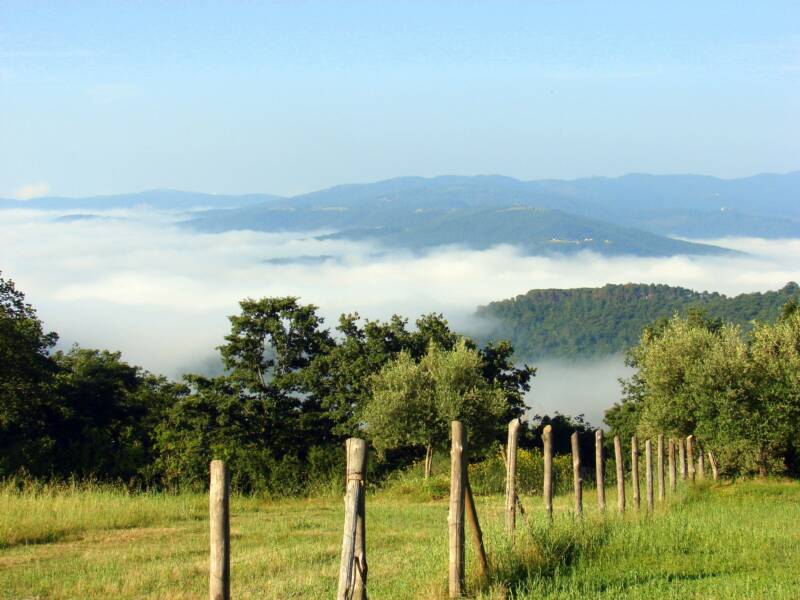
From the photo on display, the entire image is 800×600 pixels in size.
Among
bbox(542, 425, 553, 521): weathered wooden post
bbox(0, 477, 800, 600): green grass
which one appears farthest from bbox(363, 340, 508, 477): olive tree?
bbox(542, 425, 553, 521): weathered wooden post

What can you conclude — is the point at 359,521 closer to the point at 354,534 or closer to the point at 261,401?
the point at 354,534

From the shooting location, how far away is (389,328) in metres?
49.3

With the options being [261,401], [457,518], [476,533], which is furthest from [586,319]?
[457,518]

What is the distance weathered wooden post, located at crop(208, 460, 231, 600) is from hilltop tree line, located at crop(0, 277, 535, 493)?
25.5m

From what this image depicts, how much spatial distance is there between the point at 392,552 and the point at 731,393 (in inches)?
794

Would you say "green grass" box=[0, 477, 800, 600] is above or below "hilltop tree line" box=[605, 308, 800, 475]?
below

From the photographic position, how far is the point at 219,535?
8273mm

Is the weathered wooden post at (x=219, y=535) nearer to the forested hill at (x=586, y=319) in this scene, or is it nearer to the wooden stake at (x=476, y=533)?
the wooden stake at (x=476, y=533)

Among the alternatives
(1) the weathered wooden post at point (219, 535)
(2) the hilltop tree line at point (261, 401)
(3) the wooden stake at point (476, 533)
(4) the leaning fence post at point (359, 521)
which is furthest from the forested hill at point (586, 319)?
(1) the weathered wooden post at point (219, 535)

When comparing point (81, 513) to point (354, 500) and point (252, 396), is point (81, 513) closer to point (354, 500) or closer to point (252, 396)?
point (354, 500)

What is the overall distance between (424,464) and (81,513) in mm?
23421

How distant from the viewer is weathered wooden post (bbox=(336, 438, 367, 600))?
873 cm

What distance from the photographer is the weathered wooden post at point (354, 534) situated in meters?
8.73

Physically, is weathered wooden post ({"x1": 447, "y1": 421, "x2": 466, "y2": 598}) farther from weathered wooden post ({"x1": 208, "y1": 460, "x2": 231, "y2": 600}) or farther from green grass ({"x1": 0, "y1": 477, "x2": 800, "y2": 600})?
weathered wooden post ({"x1": 208, "y1": 460, "x2": 231, "y2": 600})
